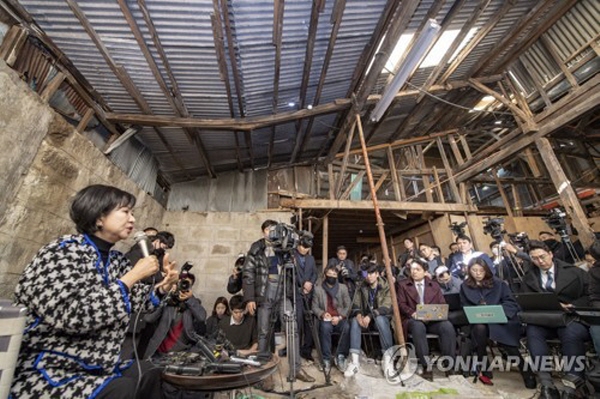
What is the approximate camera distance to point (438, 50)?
4352 mm

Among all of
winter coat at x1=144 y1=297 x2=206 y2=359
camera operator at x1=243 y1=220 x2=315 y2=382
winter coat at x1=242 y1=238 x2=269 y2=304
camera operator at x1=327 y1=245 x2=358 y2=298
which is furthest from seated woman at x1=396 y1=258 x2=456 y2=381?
winter coat at x1=144 y1=297 x2=206 y2=359

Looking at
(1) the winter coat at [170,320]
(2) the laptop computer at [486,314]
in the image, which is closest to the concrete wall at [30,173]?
(1) the winter coat at [170,320]

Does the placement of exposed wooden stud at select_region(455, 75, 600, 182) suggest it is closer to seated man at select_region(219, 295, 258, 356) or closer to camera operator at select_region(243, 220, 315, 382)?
camera operator at select_region(243, 220, 315, 382)

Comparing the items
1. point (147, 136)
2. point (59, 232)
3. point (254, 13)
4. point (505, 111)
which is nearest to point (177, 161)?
point (147, 136)

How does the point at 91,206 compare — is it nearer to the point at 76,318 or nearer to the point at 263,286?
the point at 76,318

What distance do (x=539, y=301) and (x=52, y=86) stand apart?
5.32 m

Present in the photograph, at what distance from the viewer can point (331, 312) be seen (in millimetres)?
3594

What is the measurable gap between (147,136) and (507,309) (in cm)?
552

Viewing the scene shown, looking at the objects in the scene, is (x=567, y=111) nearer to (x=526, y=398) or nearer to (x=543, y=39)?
(x=543, y=39)

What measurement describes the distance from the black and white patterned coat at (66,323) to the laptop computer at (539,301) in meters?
3.28

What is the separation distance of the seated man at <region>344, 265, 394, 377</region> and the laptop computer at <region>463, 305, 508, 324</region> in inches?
40.5

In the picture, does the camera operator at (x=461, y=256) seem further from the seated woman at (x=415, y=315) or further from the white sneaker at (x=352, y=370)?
the white sneaker at (x=352, y=370)

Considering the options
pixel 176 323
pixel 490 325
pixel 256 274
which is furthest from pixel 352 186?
pixel 176 323

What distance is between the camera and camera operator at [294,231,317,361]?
339 centimetres
